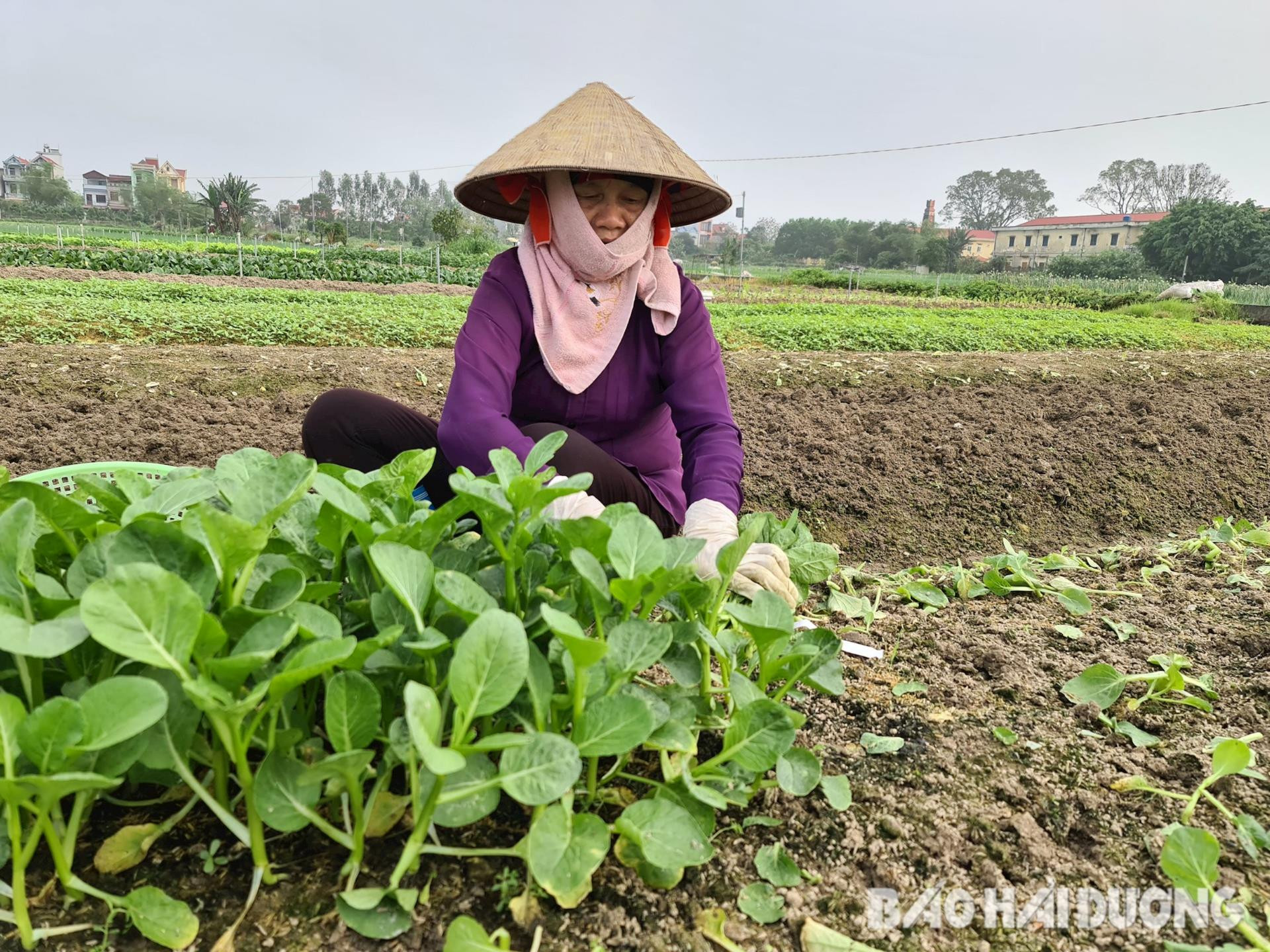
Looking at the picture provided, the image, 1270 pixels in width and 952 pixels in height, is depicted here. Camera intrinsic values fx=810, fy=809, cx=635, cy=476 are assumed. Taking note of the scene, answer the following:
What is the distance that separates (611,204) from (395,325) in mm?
6279

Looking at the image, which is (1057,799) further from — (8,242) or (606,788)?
(8,242)

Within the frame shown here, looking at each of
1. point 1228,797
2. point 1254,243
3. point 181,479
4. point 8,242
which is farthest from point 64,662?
point 1254,243

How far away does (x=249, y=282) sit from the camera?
18.8 m

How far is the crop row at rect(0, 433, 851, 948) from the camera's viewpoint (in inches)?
23.4

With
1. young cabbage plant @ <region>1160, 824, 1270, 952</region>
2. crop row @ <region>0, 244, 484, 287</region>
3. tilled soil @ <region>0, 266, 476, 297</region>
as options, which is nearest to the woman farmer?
young cabbage plant @ <region>1160, 824, 1270, 952</region>

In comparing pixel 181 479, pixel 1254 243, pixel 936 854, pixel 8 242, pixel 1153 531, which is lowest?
pixel 1153 531

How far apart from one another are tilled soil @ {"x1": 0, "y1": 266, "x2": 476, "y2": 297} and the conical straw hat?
49.6 feet

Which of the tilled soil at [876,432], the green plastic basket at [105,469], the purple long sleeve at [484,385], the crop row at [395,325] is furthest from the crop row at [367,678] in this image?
the crop row at [395,325]

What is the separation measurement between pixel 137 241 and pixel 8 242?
4387 mm

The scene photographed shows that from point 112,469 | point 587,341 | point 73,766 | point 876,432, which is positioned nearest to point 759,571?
point 73,766

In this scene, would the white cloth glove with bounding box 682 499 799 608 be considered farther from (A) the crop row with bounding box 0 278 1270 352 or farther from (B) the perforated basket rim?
(A) the crop row with bounding box 0 278 1270 352

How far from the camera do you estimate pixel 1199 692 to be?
47.3 inches

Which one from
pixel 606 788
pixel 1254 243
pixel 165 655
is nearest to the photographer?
pixel 165 655

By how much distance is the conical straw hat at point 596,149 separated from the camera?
1777 millimetres
